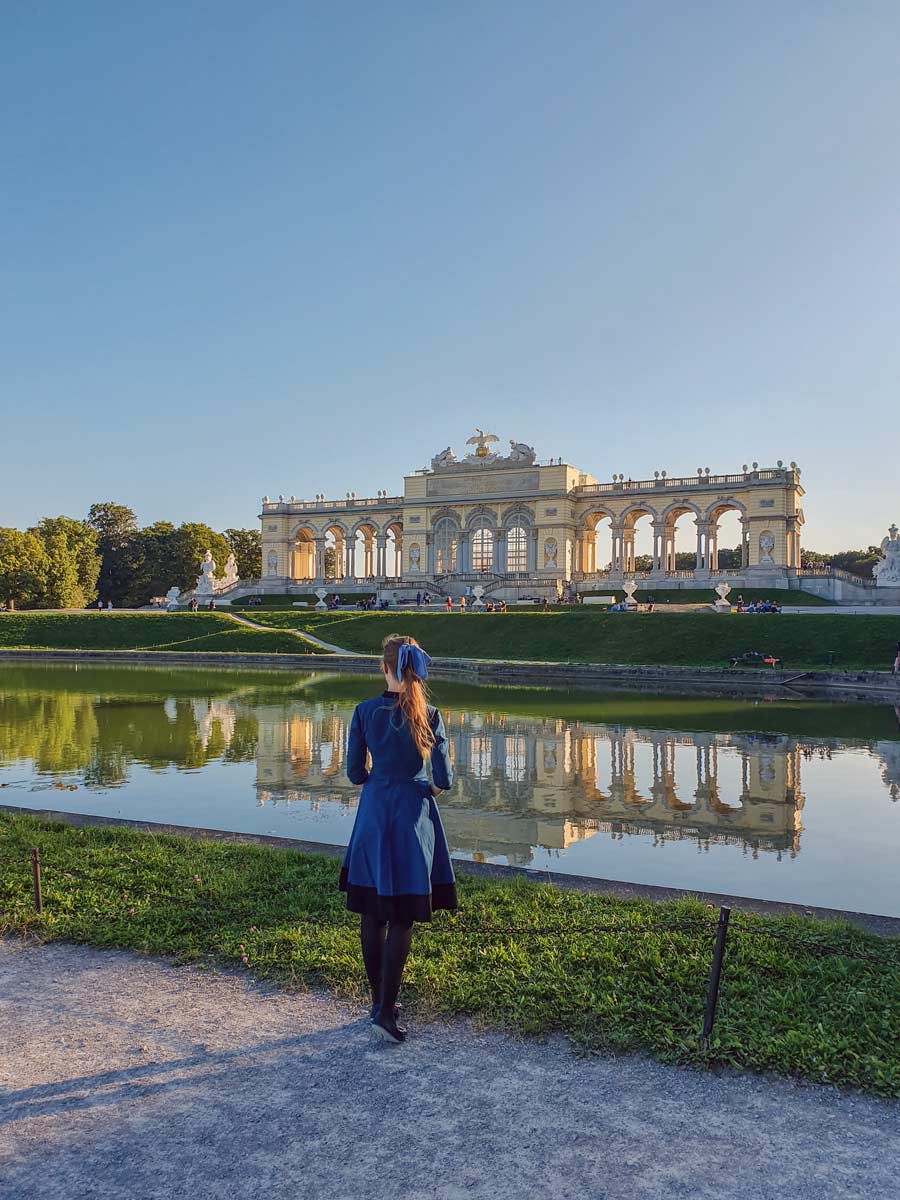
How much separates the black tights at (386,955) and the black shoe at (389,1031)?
61 mm

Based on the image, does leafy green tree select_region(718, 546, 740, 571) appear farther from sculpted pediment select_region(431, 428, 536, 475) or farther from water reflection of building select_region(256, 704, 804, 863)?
water reflection of building select_region(256, 704, 804, 863)

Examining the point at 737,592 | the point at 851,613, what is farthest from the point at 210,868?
the point at 737,592

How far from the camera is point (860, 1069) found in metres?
4.68

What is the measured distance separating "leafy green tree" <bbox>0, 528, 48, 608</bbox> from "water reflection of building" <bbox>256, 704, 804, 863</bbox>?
184ft

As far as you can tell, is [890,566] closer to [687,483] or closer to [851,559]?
[687,483]

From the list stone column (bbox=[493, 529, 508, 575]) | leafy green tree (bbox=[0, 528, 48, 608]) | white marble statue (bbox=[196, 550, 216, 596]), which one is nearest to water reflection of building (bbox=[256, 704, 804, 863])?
white marble statue (bbox=[196, 550, 216, 596])

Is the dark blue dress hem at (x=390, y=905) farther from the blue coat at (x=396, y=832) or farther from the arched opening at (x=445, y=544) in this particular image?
the arched opening at (x=445, y=544)

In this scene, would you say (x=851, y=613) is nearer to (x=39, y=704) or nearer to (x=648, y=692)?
(x=648, y=692)

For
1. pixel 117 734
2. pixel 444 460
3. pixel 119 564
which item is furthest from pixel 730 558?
pixel 117 734

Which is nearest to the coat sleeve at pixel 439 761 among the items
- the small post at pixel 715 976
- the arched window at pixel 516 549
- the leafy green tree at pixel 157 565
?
the small post at pixel 715 976

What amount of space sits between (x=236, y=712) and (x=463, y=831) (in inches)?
513

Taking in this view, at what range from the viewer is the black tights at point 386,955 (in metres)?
5.12

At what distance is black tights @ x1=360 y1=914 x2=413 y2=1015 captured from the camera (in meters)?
5.12

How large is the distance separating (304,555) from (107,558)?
62.7 ft
